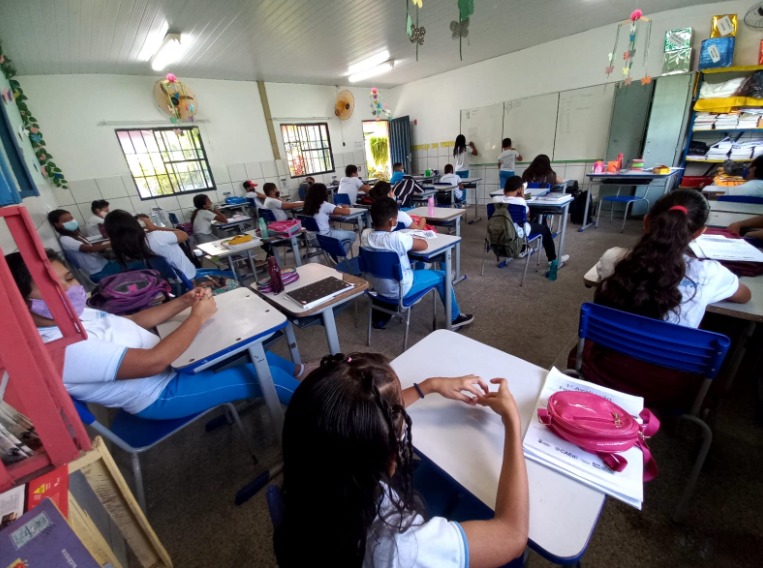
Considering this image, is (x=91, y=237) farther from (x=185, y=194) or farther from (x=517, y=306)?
(x=517, y=306)

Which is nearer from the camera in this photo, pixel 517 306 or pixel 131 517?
pixel 131 517

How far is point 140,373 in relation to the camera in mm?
1070

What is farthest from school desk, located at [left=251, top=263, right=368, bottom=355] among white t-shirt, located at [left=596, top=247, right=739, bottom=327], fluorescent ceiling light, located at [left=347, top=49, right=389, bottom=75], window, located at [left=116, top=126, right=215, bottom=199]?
window, located at [left=116, top=126, right=215, bottom=199]

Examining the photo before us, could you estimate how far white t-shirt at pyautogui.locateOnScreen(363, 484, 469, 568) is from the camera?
50cm

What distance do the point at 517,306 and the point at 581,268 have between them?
1283mm

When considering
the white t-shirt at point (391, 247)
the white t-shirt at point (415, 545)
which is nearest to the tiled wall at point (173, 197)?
the white t-shirt at point (391, 247)

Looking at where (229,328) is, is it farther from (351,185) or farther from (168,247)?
(351,185)

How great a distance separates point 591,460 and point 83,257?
4.61 meters

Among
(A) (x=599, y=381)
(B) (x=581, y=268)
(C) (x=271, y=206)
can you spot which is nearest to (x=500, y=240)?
(B) (x=581, y=268)

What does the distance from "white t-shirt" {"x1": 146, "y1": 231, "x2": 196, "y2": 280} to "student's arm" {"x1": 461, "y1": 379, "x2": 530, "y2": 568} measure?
9.10ft

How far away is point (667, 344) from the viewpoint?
40.3 inches

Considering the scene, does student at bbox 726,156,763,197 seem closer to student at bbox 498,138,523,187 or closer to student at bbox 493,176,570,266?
student at bbox 493,176,570,266

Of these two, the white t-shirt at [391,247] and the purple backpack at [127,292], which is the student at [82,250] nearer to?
the purple backpack at [127,292]

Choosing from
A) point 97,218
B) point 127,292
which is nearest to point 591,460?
point 127,292
